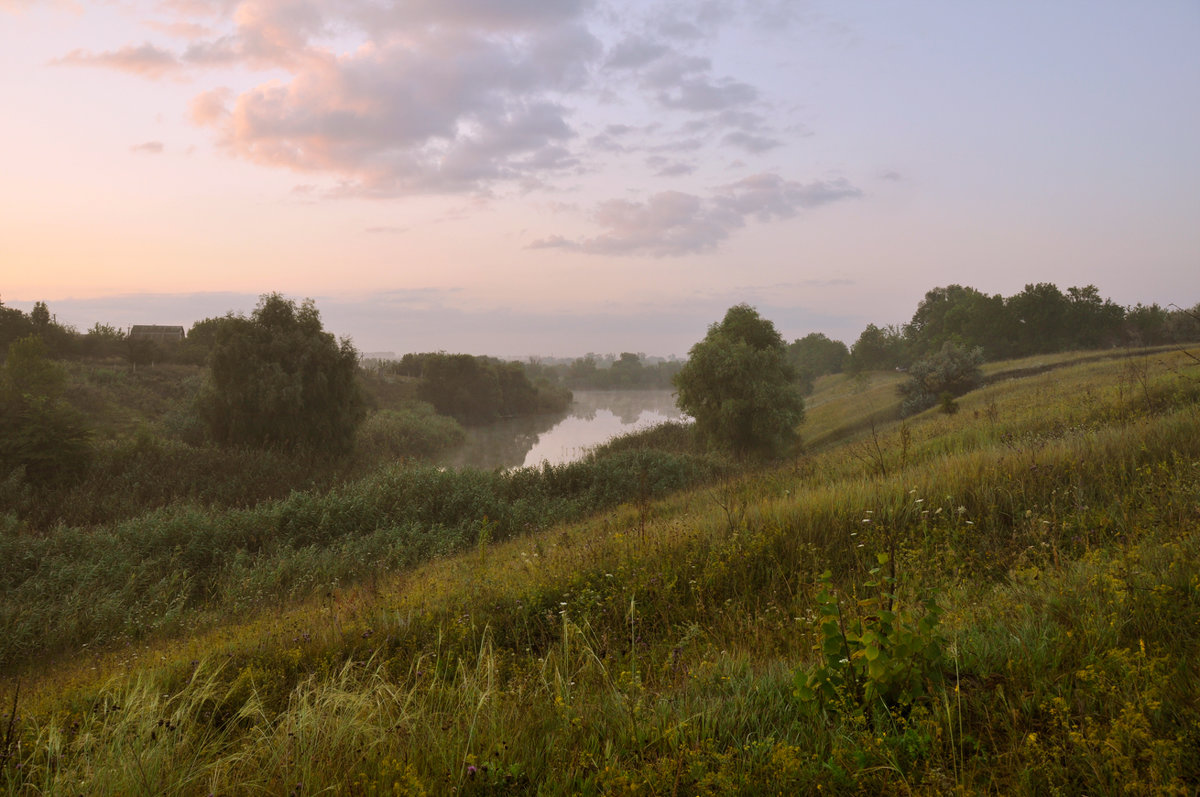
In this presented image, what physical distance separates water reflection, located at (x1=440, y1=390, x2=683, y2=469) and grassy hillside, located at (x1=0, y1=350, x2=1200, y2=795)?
51.7 ft

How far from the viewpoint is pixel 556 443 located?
4450 cm

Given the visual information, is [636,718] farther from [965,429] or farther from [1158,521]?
[965,429]

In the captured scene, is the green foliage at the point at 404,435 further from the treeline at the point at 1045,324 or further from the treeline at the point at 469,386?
the treeline at the point at 1045,324

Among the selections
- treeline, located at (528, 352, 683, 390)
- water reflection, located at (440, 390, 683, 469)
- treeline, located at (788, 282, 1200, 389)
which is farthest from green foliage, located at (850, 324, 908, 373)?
treeline, located at (528, 352, 683, 390)

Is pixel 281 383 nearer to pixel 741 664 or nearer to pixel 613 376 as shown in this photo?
pixel 741 664

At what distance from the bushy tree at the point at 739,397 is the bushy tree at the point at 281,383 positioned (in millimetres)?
16255

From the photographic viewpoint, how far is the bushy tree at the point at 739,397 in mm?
25688

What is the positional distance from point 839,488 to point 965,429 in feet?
27.2

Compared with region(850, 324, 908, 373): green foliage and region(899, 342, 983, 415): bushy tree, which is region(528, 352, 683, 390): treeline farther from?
region(899, 342, 983, 415): bushy tree

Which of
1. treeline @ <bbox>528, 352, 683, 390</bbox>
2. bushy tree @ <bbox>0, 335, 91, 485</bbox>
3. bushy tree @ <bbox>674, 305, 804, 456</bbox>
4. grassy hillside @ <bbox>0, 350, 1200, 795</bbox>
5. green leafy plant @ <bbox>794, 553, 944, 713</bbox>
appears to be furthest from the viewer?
treeline @ <bbox>528, 352, 683, 390</bbox>

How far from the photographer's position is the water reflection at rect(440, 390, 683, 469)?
3656 cm

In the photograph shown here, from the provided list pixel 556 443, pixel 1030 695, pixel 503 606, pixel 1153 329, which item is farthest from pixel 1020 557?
pixel 1153 329

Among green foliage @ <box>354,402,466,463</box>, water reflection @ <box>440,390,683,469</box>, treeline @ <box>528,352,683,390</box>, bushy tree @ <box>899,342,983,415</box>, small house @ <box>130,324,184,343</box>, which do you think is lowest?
water reflection @ <box>440,390,683,469</box>

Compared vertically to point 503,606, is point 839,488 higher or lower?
higher
